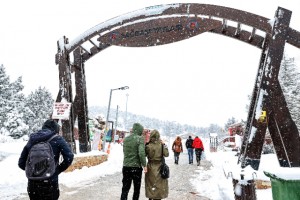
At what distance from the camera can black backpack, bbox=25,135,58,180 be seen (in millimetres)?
3857

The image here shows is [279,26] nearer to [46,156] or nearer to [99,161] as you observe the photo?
[46,156]

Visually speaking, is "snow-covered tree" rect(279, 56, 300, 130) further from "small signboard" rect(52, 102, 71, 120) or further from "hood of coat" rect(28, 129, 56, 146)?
"hood of coat" rect(28, 129, 56, 146)

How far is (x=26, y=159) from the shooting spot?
13.7 feet

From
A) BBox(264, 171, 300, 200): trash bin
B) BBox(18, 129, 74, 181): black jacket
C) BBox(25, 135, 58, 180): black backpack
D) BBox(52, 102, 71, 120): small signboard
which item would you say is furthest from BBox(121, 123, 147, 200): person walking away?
BBox(52, 102, 71, 120): small signboard

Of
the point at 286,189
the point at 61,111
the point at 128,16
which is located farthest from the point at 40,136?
the point at 61,111

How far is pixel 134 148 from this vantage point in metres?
6.41

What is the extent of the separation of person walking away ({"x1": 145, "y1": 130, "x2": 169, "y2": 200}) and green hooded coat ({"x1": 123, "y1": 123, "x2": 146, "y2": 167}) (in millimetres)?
186

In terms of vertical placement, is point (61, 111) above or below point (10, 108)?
below

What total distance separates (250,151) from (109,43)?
5880mm

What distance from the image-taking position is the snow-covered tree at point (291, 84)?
31.1 metres

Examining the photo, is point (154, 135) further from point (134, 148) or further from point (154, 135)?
point (134, 148)

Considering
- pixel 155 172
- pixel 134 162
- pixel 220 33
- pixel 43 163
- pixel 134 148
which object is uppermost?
pixel 220 33

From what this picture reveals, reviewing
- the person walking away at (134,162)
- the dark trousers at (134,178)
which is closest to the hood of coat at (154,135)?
the person walking away at (134,162)

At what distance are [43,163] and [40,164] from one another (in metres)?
0.04
